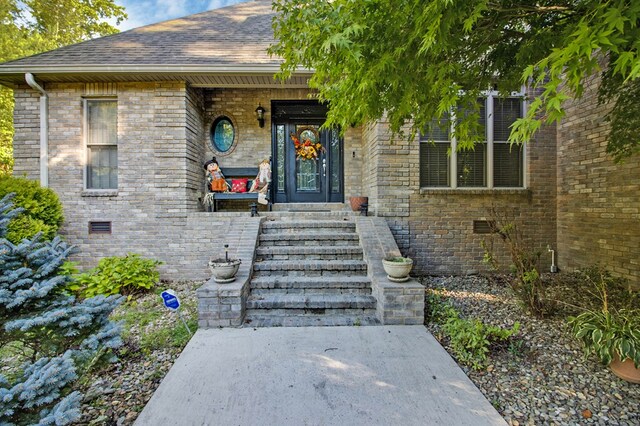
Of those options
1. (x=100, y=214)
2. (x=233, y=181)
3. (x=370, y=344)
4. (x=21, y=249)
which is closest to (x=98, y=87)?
(x=100, y=214)

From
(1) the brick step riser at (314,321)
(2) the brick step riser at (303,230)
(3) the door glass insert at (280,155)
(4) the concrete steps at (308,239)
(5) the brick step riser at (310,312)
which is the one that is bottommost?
(1) the brick step riser at (314,321)

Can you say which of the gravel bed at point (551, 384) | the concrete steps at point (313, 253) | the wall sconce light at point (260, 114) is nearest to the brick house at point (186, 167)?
the wall sconce light at point (260, 114)

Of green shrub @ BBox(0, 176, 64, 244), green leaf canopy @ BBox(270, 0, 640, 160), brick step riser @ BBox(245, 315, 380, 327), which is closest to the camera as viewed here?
green leaf canopy @ BBox(270, 0, 640, 160)

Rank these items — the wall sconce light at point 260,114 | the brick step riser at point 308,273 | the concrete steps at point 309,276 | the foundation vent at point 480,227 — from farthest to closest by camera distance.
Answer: the wall sconce light at point 260,114 < the foundation vent at point 480,227 < the brick step riser at point 308,273 < the concrete steps at point 309,276

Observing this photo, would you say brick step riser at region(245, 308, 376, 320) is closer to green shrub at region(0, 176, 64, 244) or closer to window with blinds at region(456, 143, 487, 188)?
window with blinds at region(456, 143, 487, 188)

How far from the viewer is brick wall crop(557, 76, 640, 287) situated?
4.27 metres

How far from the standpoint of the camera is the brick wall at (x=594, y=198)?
4.27 metres

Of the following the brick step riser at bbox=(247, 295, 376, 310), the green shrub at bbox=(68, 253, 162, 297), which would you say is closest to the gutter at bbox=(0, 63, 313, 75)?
the green shrub at bbox=(68, 253, 162, 297)

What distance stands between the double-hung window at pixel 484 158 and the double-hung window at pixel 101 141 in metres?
5.77

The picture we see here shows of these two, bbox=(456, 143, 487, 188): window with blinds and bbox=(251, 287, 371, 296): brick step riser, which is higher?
bbox=(456, 143, 487, 188): window with blinds

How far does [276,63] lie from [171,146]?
7.92 feet

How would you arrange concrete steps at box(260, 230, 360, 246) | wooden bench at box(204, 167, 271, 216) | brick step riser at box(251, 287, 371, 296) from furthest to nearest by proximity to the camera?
1. wooden bench at box(204, 167, 271, 216)
2. concrete steps at box(260, 230, 360, 246)
3. brick step riser at box(251, 287, 371, 296)

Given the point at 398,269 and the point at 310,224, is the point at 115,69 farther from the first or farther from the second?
the point at 398,269

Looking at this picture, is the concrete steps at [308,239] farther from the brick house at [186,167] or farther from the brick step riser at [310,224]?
the brick house at [186,167]
